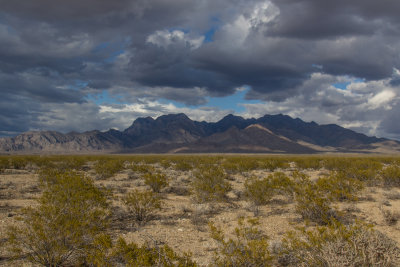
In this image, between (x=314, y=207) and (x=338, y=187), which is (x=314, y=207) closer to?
(x=314, y=207)

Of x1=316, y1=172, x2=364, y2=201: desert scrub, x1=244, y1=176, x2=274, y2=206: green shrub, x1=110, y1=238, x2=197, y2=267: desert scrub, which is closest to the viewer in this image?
x1=110, y1=238, x2=197, y2=267: desert scrub

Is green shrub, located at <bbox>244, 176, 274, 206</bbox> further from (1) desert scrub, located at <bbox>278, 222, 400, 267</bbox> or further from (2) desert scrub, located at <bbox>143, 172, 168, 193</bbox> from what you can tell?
(1) desert scrub, located at <bbox>278, 222, 400, 267</bbox>

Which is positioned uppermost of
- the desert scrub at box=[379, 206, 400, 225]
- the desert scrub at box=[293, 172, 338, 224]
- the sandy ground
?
the desert scrub at box=[293, 172, 338, 224]

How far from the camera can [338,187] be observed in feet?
50.1

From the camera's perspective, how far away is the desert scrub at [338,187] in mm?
12875

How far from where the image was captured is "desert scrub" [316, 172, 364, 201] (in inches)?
507

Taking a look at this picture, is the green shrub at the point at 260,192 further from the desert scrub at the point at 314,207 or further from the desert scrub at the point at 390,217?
the desert scrub at the point at 390,217

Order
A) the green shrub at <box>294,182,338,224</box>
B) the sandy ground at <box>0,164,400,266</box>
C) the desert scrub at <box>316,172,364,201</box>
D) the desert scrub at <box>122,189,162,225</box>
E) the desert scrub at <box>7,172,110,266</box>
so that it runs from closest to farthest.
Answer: the desert scrub at <box>7,172,110,266</box> < the sandy ground at <box>0,164,400,266</box> < the green shrub at <box>294,182,338,224</box> < the desert scrub at <box>122,189,162,225</box> < the desert scrub at <box>316,172,364,201</box>

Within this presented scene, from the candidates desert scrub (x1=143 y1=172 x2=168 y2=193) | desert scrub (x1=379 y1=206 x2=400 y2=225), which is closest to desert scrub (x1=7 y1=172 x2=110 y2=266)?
desert scrub (x1=143 y1=172 x2=168 y2=193)

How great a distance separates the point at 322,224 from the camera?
1172cm

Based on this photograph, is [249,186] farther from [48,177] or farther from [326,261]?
[48,177]

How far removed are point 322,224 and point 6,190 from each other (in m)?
19.9

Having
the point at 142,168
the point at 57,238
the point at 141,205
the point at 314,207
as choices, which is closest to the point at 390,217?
the point at 314,207

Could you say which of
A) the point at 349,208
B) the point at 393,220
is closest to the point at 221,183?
the point at 349,208
